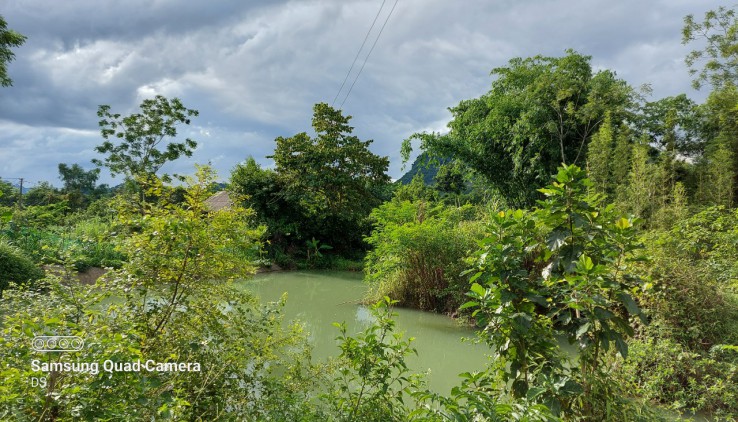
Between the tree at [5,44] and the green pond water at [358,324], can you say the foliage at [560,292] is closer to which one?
the green pond water at [358,324]

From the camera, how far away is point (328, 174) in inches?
586

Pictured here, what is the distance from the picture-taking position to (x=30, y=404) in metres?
1.43

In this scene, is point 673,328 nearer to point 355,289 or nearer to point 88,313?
point 88,313

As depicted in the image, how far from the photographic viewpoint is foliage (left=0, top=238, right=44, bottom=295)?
7.13 meters

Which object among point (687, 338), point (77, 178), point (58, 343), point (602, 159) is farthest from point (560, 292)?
point (77, 178)

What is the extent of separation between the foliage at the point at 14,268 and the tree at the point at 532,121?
36.2 feet

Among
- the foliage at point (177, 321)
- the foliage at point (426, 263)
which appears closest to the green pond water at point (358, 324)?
the foliage at point (426, 263)

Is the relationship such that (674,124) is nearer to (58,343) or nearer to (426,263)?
(426,263)

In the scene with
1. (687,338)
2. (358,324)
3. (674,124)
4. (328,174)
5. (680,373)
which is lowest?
(358,324)

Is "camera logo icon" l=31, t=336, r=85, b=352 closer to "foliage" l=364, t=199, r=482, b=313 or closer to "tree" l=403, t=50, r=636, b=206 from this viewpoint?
"foliage" l=364, t=199, r=482, b=313

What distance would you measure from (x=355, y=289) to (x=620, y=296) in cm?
892

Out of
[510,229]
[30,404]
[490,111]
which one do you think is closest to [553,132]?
[490,111]

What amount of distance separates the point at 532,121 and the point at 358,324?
9554 mm

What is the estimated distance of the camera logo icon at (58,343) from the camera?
1490 mm
